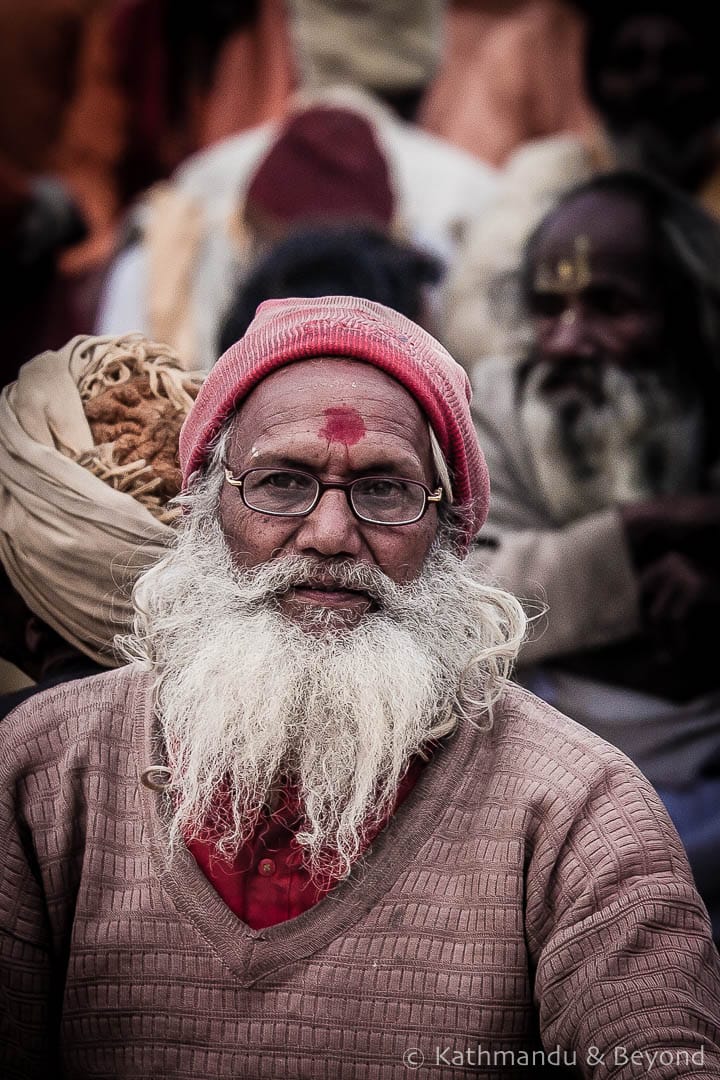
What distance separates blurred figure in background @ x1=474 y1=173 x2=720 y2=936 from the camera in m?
4.46

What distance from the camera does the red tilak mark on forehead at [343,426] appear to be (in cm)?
250

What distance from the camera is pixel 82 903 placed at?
242 cm

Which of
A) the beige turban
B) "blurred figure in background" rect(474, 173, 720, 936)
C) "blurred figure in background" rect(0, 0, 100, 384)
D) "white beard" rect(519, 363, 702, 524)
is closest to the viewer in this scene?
the beige turban

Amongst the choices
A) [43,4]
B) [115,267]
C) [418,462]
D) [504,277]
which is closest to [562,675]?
[504,277]

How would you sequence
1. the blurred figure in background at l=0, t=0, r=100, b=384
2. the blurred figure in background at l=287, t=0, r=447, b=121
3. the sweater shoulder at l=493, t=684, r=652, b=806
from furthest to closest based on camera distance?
the blurred figure in background at l=287, t=0, r=447, b=121 < the blurred figure in background at l=0, t=0, r=100, b=384 < the sweater shoulder at l=493, t=684, r=652, b=806

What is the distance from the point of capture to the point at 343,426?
8.21 ft

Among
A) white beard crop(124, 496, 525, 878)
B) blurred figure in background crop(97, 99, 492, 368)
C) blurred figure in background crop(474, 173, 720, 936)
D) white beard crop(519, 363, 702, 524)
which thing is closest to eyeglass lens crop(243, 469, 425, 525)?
white beard crop(124, 496, 525, 878)

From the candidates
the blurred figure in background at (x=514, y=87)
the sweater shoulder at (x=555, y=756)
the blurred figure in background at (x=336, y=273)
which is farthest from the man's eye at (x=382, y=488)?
the blurred figure in background at (x=514, y=87)

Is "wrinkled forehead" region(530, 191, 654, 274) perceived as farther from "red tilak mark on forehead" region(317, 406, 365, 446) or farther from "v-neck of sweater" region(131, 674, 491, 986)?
"v-neck of sweater" region(131, 674, 491, 986)

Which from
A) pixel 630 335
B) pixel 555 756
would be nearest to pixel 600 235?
pixel 630 335

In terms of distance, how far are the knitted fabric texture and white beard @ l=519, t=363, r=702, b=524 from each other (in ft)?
4.57

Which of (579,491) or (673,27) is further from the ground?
(673,27)

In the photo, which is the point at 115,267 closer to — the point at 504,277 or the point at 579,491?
the point at 504,277

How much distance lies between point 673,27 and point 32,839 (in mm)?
5464
